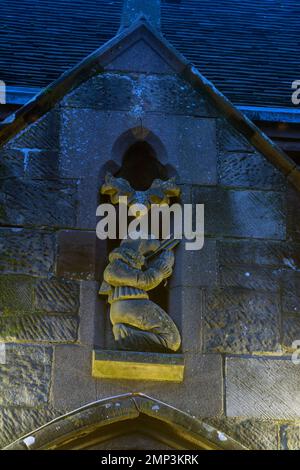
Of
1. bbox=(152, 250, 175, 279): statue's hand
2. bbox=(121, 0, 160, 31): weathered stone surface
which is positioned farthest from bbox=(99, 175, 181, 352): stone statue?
bbox=(121, 0, 160, 31): weathered stone surface

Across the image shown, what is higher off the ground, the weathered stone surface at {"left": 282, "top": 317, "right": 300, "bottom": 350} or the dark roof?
the dark roof

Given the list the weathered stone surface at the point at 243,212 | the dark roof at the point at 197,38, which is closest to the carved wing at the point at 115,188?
the weathered stone surface at the point at 243,212

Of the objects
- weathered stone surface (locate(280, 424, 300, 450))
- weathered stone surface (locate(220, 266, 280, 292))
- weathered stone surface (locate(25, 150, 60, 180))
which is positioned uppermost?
weathered stone surface (locate(25, 150, 60, 180))

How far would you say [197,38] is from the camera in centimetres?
842

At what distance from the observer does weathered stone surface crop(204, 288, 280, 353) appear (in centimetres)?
497

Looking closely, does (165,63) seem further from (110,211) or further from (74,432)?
(74,432)

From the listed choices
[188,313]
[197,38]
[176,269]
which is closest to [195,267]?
[176,269]

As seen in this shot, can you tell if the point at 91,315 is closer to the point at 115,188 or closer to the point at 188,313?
the point at 188,313

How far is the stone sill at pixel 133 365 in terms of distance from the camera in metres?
4.75

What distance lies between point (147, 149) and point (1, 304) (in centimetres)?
141

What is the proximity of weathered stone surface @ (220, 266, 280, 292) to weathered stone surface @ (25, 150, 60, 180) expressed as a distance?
117 centimetres

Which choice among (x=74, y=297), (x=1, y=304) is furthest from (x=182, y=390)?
(x=1, y=304)

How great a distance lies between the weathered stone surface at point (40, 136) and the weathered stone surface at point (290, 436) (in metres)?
2.14

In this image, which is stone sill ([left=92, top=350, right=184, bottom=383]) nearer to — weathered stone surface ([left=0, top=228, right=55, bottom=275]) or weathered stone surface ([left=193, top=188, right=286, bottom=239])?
weathered stone surface ([left=0, top=228, right=55, bottom=275])
